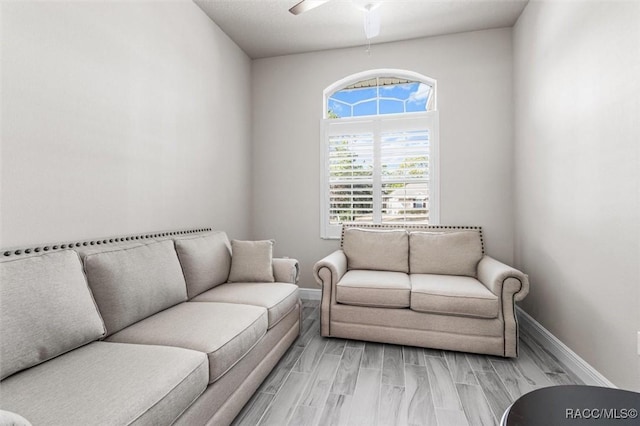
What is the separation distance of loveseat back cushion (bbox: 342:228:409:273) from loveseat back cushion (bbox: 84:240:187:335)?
168cm

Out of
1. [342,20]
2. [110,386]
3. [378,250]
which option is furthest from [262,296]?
[342,20]

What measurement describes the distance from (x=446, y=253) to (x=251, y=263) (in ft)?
6.07

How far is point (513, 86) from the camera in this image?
321cm

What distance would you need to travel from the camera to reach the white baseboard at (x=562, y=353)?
187 cm

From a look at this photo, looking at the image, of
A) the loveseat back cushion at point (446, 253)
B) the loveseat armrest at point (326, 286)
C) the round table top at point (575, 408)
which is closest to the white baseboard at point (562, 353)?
the loveseat back cushion at point (446, 253)

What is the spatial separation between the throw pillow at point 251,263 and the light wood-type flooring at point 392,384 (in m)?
0.64

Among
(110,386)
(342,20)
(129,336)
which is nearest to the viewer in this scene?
(110,386)

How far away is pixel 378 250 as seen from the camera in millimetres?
3113

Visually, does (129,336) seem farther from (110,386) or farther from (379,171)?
(379,171)

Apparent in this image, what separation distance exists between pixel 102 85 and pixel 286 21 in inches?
76.0

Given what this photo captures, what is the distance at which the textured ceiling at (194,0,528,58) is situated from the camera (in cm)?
285

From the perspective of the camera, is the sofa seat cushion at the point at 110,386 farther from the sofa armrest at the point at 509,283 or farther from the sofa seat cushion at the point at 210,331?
the sofa armrest at the point at 509,283

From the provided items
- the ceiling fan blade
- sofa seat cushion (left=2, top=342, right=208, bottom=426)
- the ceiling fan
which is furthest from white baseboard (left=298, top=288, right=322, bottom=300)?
the ceiling fan blade

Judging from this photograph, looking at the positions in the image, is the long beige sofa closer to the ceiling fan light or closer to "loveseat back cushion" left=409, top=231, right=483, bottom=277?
"loveseat back cushion" left=409, top=231, right=483, bottom=277
